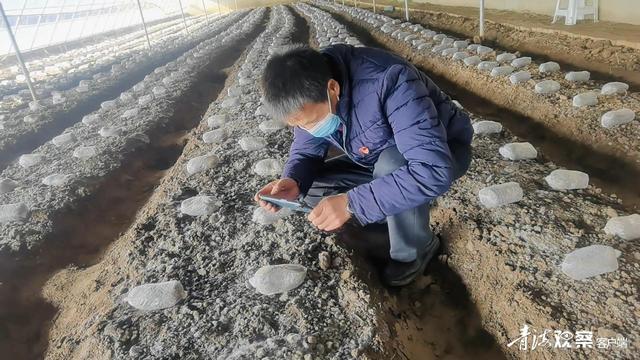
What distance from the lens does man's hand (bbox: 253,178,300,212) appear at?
79.0 inches

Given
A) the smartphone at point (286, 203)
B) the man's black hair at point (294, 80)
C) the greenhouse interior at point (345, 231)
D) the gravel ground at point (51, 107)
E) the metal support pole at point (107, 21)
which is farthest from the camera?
the metal support pole at point (107, 21)

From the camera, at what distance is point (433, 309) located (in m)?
2.07

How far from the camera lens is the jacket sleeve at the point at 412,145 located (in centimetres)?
154

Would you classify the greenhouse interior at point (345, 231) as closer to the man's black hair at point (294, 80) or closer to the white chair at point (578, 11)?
the man's black hair at point (294, 80)

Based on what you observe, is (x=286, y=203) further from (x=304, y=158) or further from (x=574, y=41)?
(x=574, y=41)

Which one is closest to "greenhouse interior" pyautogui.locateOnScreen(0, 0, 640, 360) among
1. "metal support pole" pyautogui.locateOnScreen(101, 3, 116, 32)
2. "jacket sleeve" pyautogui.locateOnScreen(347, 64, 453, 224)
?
"jacket sleeve" pyautogui.locateOnScreen(347, 64, 453, 224)

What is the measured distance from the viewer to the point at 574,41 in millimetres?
6035

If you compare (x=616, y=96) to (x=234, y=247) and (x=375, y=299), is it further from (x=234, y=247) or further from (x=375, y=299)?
(x=234, y=247)

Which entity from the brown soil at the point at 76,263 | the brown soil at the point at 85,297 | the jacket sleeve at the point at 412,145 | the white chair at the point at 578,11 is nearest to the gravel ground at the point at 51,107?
the brown soil at the point at 76,263

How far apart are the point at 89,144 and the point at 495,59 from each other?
4.59 metres

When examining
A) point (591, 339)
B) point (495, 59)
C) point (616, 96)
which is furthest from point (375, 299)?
point (495, 59)

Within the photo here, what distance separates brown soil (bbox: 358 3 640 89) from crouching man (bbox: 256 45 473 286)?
3705 millimetres

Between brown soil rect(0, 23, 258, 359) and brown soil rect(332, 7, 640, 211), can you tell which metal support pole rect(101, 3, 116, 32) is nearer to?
brown soil rect(0, 23, 258, 359)

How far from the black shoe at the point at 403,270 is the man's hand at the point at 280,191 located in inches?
22.6
